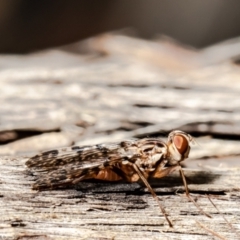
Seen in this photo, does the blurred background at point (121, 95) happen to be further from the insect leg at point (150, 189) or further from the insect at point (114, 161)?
the insect leg at point (150, 189)

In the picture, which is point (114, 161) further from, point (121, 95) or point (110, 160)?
point (121, 95)

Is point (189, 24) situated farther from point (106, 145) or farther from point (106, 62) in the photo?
point (106, 145)

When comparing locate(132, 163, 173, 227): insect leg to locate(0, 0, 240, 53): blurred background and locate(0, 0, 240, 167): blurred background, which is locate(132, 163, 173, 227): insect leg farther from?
locate(0, 0, 240, 53): blurred background

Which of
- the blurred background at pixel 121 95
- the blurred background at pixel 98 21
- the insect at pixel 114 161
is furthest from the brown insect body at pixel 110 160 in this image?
the blurred background at pixel 98 21

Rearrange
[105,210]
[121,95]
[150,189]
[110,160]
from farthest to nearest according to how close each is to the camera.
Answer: [121,95], [110,160], [150,189], [105,210]

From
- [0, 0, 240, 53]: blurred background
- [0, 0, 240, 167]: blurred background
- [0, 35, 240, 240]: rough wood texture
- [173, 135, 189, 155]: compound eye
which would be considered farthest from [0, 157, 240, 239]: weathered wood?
[0, 0, 240, 53]: blurred background

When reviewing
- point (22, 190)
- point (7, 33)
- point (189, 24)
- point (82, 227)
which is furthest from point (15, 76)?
point (189, 24)

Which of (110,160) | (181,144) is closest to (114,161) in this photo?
(110,160)
